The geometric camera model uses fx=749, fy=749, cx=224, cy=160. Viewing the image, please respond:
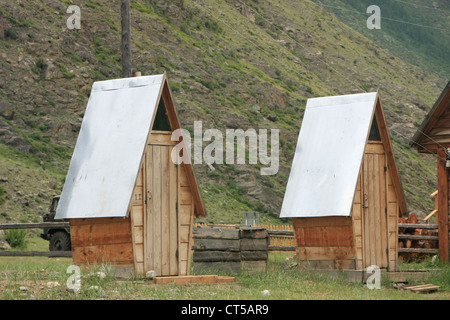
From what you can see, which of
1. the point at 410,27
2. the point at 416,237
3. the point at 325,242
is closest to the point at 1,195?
the point at 416,237

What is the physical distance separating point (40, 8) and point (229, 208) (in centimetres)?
2100

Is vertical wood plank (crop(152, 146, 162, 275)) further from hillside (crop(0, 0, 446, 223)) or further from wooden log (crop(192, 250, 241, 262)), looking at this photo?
hillside (crop(0, 0, 446, 223))

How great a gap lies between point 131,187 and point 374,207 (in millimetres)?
5972

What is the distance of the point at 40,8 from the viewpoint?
174 ft

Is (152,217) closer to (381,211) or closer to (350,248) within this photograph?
(350,248)

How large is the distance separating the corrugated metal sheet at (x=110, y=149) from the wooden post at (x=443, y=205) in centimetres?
960

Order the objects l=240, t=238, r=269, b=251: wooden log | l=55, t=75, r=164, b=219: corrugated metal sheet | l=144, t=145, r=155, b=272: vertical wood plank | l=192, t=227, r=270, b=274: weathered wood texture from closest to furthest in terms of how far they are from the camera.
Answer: l=55, t=75, r=164, b=219: corrugated metal sheet
l=144, t=145, r=155, b=272: vertical wood plank
l=192, t=227, r=270, b=274: weathered wood texture
l=240, t=238, r=269, b=251: wooden log

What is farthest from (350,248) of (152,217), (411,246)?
(411,246)

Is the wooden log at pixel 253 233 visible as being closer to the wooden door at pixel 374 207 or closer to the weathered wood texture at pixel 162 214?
the wooden door at pixel 374 207

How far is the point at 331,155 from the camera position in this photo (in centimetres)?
1652

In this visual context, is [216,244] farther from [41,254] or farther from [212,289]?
[41,254]

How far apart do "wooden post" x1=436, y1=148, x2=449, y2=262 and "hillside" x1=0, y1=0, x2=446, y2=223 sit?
20835 mm

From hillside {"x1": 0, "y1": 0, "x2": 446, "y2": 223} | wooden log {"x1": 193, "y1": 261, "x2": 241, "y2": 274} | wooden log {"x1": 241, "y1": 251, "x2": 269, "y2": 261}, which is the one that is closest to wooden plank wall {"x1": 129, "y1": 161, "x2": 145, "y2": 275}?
wooden log {"x1": 193, "y1": 261, "x2": 241, "y2": 274}

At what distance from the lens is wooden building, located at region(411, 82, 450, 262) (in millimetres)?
20219
